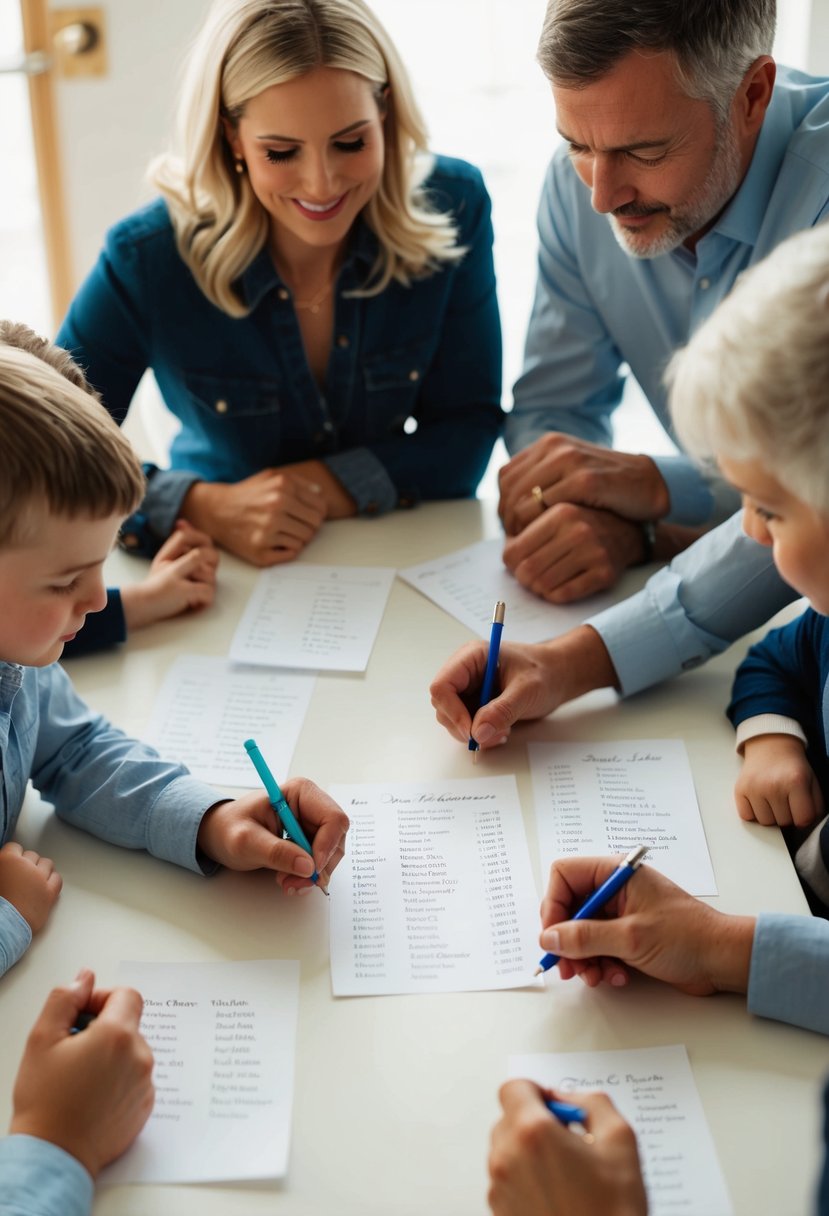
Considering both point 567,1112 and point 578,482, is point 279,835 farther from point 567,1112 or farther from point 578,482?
point 578,482

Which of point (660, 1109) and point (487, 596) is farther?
point (487, 596)

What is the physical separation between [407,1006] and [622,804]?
1.18 feet

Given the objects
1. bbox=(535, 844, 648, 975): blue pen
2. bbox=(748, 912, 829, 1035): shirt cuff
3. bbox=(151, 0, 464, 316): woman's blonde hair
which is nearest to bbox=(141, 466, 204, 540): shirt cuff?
bbox=(151, 0, 464, 316): woman's blonde hair

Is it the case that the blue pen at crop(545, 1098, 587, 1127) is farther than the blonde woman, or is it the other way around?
the blonde woman

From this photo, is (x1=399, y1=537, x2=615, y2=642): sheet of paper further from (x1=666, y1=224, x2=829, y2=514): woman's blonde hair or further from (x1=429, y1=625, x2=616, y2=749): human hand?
(x1=666, y1=224, x2=829, y2=514): woman's blonde hair

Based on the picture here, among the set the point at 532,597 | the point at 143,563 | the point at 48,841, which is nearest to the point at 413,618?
the point at 532,597

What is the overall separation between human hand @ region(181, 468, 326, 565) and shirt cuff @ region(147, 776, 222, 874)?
593mm

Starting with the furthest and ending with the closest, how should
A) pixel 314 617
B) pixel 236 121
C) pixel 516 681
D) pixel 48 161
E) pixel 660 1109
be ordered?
pixel 48 161 → pixel 236 121 → pixel 314 617 → pixel 516 681 → pixel 660 1109

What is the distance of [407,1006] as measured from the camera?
1136 millimetres

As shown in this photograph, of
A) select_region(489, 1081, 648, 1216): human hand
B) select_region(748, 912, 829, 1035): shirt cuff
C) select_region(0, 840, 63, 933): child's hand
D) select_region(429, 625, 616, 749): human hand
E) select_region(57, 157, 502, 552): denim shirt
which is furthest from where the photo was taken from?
select_region(57, 157, 502, 552): denim shirt

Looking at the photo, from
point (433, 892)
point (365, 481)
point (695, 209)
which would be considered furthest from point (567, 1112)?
point (695, 209)

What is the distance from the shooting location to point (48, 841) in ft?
4.42

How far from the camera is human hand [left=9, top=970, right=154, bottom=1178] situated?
3.22 ft

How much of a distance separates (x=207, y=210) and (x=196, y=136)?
0.41 feet
